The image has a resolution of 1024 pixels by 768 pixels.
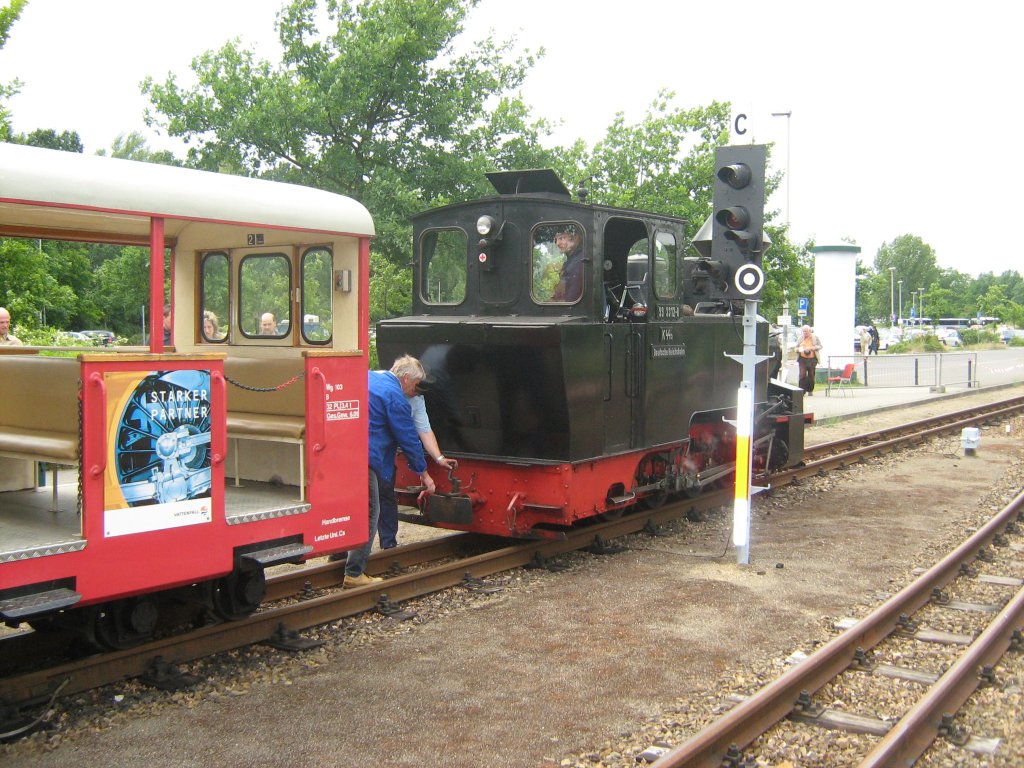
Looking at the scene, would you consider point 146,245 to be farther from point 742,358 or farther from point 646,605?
point 742,358

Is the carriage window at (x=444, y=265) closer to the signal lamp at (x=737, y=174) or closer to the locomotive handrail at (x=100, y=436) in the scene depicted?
the signal lamp at (x=737, y=174)

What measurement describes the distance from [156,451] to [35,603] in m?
0.85

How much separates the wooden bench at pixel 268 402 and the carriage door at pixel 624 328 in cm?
279

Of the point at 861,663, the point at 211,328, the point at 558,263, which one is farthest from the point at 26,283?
the point at 861,663

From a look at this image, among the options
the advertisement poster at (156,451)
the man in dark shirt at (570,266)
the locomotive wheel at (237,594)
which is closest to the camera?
the advertisement poster at (156,451)

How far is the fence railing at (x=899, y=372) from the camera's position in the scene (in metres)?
26.7

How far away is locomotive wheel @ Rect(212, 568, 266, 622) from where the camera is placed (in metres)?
5.64

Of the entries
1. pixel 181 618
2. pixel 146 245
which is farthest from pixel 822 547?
pixel 146 245

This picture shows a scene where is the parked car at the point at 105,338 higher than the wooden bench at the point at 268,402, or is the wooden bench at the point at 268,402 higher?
the parked car at the point at 105,338

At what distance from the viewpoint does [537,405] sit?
7.44 m

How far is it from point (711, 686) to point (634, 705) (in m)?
0.52

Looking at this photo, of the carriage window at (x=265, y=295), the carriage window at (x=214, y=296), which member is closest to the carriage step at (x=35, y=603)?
the carriage window at (x=265, y=295)

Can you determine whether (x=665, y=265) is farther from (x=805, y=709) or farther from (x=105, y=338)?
(x=105, y=338)

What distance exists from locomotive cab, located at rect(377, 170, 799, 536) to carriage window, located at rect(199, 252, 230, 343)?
1778 mm
